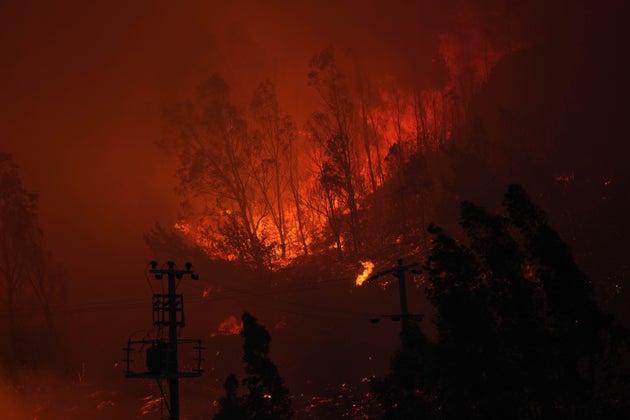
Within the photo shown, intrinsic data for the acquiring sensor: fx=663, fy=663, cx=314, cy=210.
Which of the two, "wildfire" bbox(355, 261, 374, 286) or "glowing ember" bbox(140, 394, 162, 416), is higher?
"wildfire" bbox(355, 261, 374, 286)

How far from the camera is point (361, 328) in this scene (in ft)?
181

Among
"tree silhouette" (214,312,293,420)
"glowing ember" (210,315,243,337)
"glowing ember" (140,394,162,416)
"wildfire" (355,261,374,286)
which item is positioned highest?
"wildfire" (355,261,374,286)

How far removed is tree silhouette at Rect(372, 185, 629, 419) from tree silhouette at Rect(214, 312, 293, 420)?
11.7 metres

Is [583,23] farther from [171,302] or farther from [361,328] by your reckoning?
[171,302]

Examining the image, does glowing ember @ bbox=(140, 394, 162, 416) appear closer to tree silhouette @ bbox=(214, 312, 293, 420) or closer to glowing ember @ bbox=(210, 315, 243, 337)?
glowing ember @ bbox=(210, 315, 243, 337)

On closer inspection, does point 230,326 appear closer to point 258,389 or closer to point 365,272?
point 365,272

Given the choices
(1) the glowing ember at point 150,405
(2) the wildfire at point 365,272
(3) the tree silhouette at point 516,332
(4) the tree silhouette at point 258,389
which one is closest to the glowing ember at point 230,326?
(1) the glowing ember at point 150,405

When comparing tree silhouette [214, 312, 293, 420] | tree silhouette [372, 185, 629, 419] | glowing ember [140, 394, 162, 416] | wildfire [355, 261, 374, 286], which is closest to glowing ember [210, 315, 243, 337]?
glowing ember [140, 394, 162, 416]

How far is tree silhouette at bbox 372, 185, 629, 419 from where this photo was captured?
19.5 m

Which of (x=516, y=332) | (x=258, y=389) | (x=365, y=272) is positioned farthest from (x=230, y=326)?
(x=516, y=332)

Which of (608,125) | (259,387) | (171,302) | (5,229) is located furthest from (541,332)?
(5,229)

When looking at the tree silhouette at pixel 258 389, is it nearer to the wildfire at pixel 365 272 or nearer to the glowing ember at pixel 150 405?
the glowing ember at pixel 150 405

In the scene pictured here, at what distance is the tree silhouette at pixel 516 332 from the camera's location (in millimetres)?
19500

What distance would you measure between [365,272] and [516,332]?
131ft
